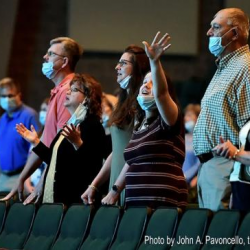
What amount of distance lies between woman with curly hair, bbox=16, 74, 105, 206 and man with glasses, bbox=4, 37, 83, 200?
7.0 inches

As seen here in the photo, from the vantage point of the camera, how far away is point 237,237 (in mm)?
4148

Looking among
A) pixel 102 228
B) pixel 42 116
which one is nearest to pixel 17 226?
pixel 102 228

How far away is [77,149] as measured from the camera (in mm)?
5590

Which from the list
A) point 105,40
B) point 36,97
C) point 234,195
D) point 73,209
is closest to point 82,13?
point 105,40

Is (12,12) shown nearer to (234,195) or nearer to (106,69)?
(106,69)

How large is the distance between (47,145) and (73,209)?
821 mm

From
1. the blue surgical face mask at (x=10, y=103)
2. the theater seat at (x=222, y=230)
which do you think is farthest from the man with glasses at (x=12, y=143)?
the theater seat at (x=222, y=230)

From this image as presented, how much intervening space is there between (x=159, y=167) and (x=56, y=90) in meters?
1.35

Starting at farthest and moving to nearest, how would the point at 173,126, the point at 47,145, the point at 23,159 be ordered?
the point at 23,159 < the point at 47,145 < the point at 173,126

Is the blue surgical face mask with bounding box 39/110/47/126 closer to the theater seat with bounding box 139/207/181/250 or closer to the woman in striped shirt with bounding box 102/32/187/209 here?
the woman in striped shirt with bounding box 102/32/187/209

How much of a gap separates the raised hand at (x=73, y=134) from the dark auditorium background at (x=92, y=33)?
5.65 metres

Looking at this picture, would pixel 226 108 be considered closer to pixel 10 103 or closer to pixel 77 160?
pixel 77 160

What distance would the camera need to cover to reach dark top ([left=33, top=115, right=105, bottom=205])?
5.60 metres

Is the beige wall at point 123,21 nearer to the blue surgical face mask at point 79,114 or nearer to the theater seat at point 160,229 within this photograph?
the blue surgical face mask at point 79,114
